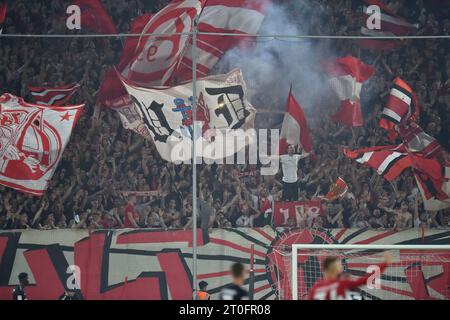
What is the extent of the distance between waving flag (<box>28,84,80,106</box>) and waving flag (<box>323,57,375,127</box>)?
4648 mm

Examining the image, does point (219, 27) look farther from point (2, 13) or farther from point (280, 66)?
point (2, 13)

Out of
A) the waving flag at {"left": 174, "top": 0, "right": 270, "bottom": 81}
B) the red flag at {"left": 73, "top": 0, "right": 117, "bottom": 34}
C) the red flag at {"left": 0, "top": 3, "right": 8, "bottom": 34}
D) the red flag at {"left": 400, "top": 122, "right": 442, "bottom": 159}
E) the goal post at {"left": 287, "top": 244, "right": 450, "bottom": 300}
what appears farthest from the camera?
the red flag at {"left": 73, "top": 0, "right": 117, "bottom": 34}

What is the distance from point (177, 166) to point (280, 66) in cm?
276

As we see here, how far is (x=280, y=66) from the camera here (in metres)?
16.7

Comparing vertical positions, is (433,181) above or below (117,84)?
below

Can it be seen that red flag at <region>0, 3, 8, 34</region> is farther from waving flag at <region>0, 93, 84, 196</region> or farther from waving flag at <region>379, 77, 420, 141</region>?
waving flag at <region>379, 77, 420, 141</region>

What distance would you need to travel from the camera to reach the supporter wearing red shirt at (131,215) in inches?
597

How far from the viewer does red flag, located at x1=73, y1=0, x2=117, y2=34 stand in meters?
16.8

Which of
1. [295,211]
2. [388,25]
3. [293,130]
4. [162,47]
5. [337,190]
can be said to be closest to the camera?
[295,211]

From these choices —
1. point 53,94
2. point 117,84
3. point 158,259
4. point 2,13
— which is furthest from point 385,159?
point 2,13

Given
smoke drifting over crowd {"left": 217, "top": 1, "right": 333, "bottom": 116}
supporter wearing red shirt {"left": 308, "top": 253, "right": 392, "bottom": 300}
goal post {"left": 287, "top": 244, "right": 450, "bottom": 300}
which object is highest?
smoke drifting over crowd {"left": 217, "top": 1, "right": 333, "bottom": 116}

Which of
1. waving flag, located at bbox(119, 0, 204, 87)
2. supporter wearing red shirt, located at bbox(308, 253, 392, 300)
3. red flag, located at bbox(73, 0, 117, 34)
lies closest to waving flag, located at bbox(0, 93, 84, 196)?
waving flag, located at bbox(119, 0, 204, 87)

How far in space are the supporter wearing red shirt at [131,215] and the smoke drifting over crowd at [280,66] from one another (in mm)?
2867

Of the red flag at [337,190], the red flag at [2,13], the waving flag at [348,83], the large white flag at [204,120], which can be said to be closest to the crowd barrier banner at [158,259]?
the red flag at [337,190]
